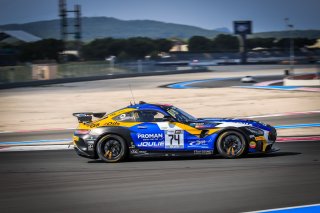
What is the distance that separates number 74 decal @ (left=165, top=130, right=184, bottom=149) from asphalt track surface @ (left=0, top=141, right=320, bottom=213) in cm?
33

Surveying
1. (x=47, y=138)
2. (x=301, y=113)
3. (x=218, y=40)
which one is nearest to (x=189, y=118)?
(x=47, y=138)

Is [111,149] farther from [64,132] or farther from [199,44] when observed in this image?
[199,44]

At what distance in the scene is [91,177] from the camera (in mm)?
10562

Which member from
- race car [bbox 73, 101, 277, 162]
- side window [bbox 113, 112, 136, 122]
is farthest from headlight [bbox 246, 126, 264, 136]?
side window [bbox 113, 112, 136, 122]

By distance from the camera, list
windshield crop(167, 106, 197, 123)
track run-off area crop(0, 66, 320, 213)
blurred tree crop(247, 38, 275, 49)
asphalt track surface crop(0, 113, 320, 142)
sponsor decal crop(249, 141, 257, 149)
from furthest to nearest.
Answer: blurred tree crop(247, 38, 275, 49) < asphalt track surface crop(0, 113, 320, 142) < windshield crop(167, 106, 197, 123) < sponsor decal crop(249, 141, 257, 149) < track run-off area crop(0, 66, 320, 213)

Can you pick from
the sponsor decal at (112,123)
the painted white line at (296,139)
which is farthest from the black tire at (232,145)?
the painted white line at (296,139)

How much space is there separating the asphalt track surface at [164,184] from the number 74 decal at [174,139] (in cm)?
33

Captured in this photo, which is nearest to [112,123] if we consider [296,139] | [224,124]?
[224,124]

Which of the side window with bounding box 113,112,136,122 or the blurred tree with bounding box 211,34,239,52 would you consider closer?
the side window with bounding box 113,112,136,122

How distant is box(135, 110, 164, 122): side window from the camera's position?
1230cm

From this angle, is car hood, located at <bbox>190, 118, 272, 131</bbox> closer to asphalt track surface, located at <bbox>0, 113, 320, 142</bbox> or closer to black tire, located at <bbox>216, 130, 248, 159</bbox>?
black tire, located at <bbox>216, 130, 248, 159</bbox>

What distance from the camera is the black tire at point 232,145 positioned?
11828mm

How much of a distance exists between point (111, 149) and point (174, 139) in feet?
4.62

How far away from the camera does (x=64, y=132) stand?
19.6 meters
